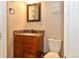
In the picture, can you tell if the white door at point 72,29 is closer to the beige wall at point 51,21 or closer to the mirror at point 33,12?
the beige wall at point 51,21

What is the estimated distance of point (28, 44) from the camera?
11.1 feet

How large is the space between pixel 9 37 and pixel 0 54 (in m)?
2.01

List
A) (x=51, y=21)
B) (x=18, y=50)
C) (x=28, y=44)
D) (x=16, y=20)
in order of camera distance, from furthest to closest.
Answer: (x=16, y=20), (x=18, y=50), (x=51, y=21), (x=28, y=44)

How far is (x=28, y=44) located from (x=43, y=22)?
2.46 feet

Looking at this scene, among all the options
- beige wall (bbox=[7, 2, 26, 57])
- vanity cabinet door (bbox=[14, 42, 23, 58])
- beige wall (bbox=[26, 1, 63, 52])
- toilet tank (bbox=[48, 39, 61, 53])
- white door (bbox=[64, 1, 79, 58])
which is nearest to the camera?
white door (bbox=[64, 1, 79, 58])

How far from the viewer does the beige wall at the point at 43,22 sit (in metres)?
3.43

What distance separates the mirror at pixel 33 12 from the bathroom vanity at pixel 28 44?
356 millimetres

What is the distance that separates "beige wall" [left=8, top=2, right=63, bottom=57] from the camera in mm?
3430

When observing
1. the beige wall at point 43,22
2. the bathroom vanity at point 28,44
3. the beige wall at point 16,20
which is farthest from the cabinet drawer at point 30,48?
the beige wall at point 16,20

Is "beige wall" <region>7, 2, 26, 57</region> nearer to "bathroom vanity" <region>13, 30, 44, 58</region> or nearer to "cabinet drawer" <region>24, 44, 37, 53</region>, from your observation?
"bathroom vanity" <region>13, 30, 44, 58</region>

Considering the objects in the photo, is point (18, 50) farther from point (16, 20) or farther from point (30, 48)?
point (16, 20)

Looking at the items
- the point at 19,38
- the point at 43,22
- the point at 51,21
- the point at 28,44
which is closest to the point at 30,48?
the point at 28,44

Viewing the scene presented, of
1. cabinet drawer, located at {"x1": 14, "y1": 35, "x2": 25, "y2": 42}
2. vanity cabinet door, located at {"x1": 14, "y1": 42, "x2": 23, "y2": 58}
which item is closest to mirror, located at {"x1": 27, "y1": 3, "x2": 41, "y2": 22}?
cabinet drawer, located at {"x1": 14, "y1": 35, "x2": 25, "y2": 42}

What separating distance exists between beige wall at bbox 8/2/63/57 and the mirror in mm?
115
